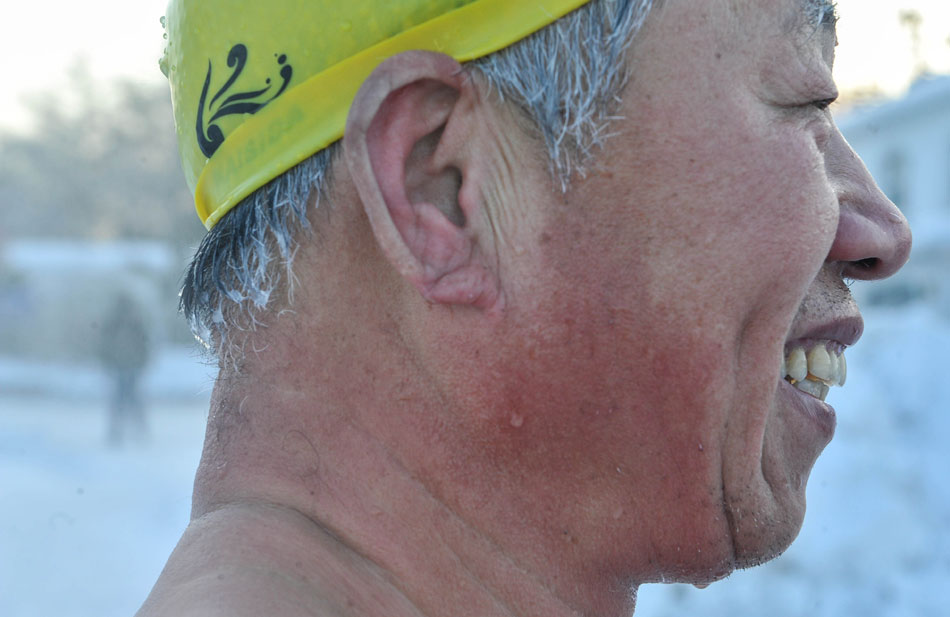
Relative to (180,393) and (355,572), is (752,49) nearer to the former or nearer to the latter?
(355,572)

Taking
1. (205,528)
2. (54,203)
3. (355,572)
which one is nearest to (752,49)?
(355,572)

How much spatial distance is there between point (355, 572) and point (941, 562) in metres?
5.02

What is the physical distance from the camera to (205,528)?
1367mm

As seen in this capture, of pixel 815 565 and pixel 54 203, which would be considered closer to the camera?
pixel 815 565

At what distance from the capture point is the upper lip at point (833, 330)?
1620mm

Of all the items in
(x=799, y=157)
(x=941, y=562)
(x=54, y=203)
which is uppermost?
(x=54, y=203)

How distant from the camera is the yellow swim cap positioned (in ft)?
4.49

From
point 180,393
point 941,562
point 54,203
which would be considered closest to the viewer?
point 941,562

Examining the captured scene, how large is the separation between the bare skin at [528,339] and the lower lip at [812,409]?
0.13 metres

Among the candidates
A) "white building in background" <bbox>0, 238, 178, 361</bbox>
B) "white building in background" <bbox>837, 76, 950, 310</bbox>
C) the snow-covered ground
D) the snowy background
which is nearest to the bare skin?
the snowy background

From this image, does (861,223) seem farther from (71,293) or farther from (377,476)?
(71,293)

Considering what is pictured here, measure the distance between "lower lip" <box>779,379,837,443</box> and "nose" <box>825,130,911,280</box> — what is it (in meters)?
0.23

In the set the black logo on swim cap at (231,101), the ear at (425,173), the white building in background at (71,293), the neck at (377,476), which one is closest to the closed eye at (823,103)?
the ear at (425,173)

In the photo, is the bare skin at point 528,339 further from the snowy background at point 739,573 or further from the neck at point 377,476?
the snowy background at point 739,573
